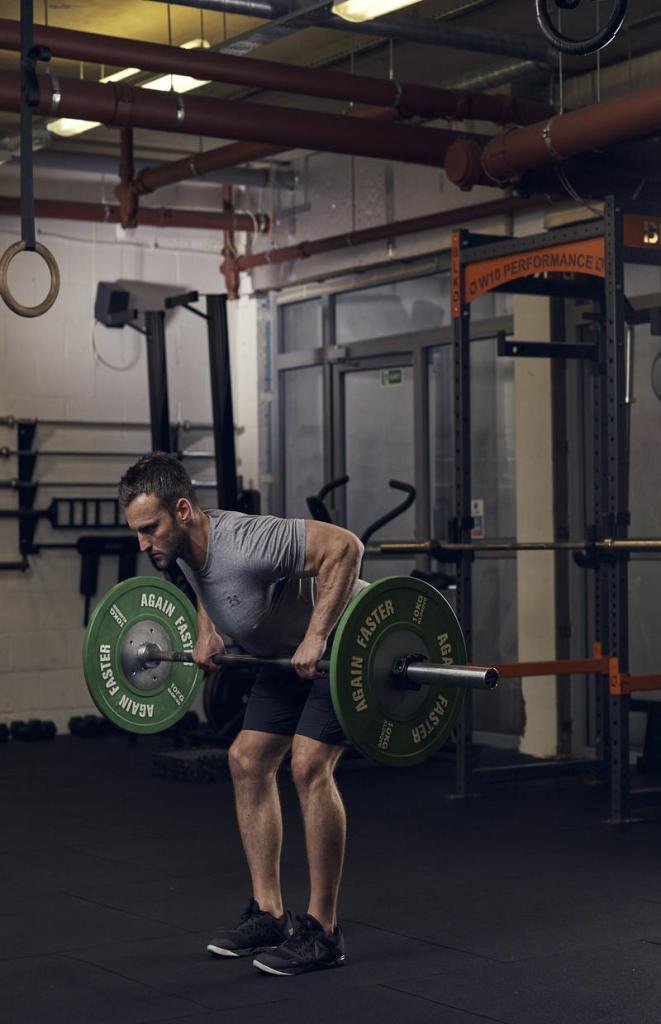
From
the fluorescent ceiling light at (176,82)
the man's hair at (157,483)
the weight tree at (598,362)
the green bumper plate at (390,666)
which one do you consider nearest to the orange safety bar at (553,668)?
the weight tree at (598,362)

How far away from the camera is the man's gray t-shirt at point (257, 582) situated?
10.6ft

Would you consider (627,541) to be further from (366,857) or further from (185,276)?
(185,276)

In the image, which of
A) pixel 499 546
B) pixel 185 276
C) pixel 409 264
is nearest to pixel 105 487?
pixel 185 276

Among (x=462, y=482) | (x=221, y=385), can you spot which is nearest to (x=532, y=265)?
(x=462, y=482)

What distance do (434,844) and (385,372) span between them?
11.4 ft

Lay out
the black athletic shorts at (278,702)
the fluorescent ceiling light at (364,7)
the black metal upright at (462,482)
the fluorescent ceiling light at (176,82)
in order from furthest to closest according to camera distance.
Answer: the fluorescent ceiling light at (176,82) < the black metal upright at (462,482) < the fluorescent ceiling light at (364,7) < the black athletic shorts at (278,702)

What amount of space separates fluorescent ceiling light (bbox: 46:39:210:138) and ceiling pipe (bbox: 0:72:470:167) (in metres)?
0.19

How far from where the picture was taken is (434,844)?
4.77 metres

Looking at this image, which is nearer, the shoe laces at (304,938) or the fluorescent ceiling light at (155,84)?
Answer: the shoe laces at (304,938)

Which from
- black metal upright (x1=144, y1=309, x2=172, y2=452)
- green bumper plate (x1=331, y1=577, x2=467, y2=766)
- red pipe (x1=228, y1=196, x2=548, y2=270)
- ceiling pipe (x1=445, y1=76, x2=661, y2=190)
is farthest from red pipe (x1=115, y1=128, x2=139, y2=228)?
green bumper plate (x1=331, y1=577, x2=467, y2=766)

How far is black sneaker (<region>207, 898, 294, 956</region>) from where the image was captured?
3420 millimetres

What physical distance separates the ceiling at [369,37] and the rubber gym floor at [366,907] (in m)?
2.86

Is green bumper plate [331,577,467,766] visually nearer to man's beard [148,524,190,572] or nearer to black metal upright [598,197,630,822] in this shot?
man's beard [148,524,190,572]

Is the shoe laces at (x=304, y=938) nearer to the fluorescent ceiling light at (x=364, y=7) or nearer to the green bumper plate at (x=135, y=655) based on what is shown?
the green bumper plate at (x=135, y=655)
